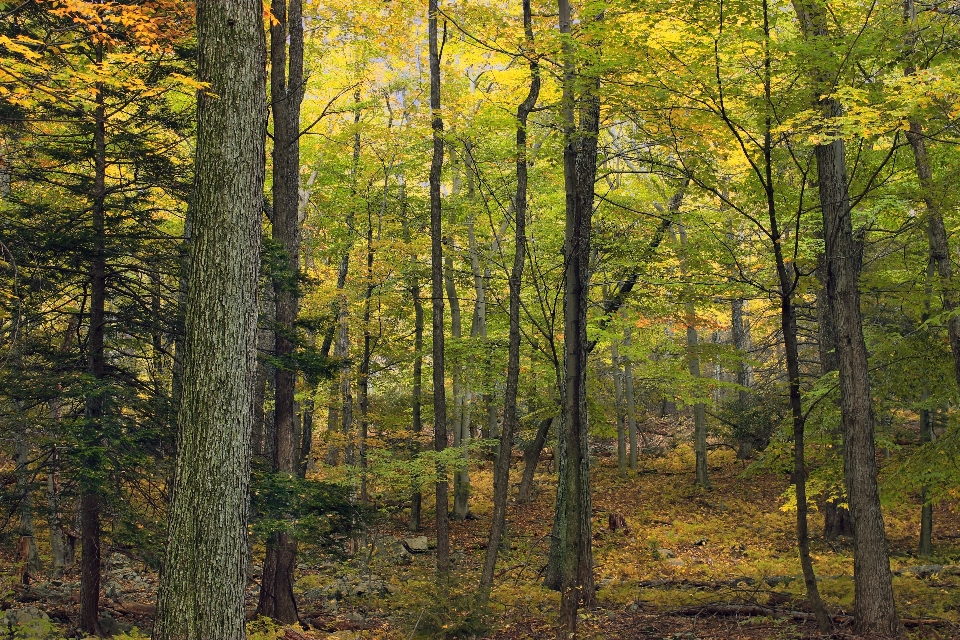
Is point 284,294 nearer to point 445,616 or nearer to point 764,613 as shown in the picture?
point 445,616

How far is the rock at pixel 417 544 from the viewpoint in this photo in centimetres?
1600

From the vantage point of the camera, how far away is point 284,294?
9.66 metres

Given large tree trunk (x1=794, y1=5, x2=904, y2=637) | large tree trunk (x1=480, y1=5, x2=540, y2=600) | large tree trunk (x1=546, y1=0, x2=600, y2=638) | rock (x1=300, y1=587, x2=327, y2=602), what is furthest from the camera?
rock (x1=300, y1=587, x2=327, y2=602)

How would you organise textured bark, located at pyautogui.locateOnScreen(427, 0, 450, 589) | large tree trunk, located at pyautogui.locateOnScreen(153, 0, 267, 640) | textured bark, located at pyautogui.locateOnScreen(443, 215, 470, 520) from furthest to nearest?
textured bark, located at pyautogui.locateOnScreen(443, 215, 470, 520), textured bark, located at pyautogui.locateOnScreen(427, 0, 450, 589), large tree trunk, located at pyautogui.locateOnScreen(153, 0, 267, 640)

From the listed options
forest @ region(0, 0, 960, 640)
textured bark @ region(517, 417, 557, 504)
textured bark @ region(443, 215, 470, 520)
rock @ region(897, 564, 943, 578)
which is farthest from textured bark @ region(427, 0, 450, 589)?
rock @ region(897, 564, 943, 578)

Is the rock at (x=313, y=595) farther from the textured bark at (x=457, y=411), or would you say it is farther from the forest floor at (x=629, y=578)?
the textured bark at (x=457, y=411)

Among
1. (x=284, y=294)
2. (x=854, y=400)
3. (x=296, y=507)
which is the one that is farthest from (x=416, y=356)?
(x=854, y=400)

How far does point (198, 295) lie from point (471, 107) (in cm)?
1214

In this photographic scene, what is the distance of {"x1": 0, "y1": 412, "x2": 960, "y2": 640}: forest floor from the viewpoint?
329 inches

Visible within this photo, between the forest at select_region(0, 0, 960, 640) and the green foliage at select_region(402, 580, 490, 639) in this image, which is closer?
the forest at select_region(0, 0, 960, 640)

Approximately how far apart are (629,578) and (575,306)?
7.31 m

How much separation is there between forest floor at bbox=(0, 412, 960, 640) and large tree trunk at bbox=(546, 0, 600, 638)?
0.92 metres

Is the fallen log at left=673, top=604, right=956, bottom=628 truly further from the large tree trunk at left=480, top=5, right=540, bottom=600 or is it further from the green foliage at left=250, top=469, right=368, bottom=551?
the green foliage at left=250, top=469, right=368, bottom=551

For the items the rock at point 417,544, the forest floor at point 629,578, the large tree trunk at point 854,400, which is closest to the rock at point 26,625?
the forest floor at point 629,578
